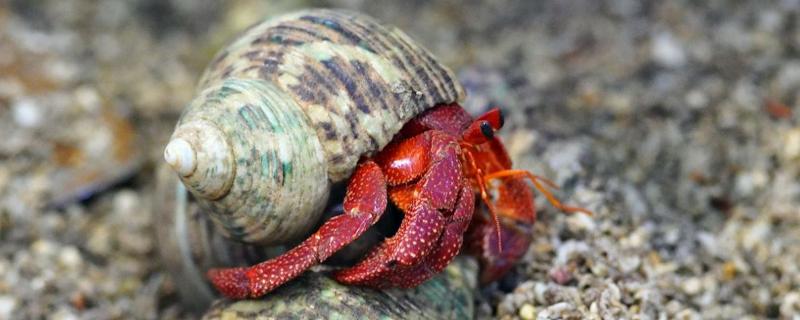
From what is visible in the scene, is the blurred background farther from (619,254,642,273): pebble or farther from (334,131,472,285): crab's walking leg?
(334,131,472,285): crab's walking leg

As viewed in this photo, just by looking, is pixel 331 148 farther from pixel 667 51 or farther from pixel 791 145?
pixel 667 51

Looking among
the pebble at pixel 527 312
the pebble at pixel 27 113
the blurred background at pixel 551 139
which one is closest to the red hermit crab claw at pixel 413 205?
the pebble at pixel 527 312

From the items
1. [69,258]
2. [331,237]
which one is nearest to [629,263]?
[331,237]

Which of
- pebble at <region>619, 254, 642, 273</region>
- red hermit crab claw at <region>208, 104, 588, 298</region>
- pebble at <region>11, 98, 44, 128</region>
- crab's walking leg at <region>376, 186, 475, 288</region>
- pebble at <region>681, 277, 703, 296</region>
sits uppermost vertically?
pebble at <region>11, 98, 44, 128</region>

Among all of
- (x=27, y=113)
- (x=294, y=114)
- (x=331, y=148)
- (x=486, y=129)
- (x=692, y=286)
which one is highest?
(x=27, y=113)

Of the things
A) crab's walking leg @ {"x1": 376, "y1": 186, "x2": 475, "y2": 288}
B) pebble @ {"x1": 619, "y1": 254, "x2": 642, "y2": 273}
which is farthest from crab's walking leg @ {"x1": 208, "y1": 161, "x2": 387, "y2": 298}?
pebble @ {"x1": 619, "y1": 254, "x2": 642, "y2": 273}

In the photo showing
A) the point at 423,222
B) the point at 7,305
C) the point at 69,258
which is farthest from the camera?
the point at 69,258

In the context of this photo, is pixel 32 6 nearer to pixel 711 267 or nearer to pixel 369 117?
pixel 369 117
